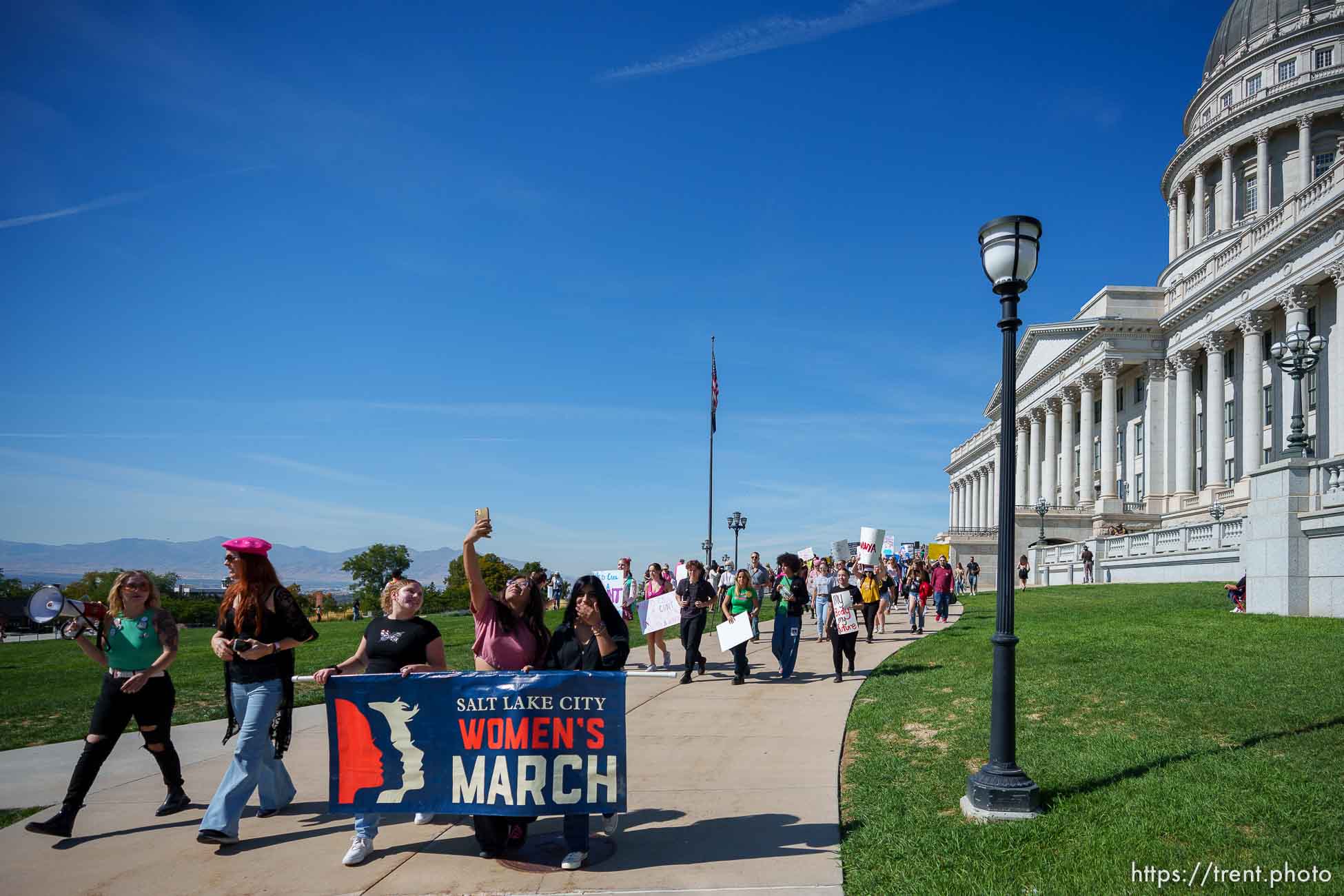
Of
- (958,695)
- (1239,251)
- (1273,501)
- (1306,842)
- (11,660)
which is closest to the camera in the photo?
(1306,842)

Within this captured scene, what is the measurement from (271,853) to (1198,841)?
5.90 m

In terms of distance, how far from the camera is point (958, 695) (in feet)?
36.6

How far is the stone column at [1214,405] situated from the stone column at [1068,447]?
44.5 feet

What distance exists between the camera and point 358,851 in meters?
5.94

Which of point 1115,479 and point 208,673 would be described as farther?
point 1115,479

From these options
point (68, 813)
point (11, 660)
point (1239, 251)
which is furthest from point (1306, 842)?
point (1239, 251)

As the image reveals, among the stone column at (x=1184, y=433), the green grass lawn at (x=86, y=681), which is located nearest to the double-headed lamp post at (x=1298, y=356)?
the green grass lawn at (x=86, y=681)

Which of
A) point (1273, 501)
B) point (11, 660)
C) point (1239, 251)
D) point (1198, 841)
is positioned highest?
point (1239, 251)

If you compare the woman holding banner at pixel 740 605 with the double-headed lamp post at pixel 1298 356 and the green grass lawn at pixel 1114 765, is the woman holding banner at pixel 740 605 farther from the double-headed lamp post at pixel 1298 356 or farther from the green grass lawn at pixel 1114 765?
the double-headed lamp post at pixel 1298 356

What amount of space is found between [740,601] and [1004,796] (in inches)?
309

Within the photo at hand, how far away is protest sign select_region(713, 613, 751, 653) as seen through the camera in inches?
540

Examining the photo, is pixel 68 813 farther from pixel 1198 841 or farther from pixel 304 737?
pixel 1198 841

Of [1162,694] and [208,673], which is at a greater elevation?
[1162,694]

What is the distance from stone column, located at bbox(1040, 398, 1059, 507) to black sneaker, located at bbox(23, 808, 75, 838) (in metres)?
77.3
